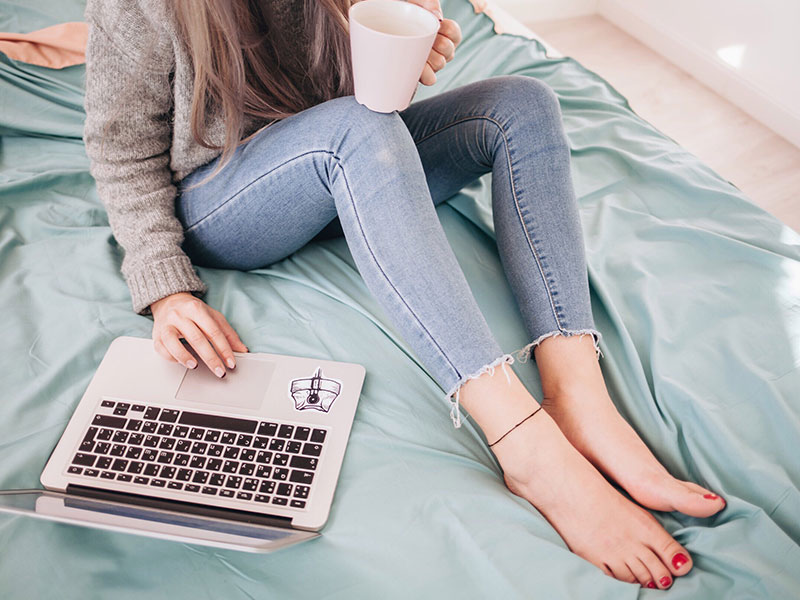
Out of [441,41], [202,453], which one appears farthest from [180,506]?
[441,41]

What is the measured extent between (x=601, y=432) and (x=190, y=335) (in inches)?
20.9

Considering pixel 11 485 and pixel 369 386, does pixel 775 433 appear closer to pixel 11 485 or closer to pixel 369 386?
pixel 369 386

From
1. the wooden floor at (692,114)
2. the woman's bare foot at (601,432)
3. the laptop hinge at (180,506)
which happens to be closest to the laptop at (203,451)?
the laptop hinge at (180,506)

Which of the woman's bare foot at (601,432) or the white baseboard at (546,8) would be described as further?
the white baseboard at (546,8)

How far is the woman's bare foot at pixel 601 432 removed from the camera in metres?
0.66

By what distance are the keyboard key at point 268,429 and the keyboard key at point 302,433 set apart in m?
0.02

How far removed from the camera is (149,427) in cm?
66

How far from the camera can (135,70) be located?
0.71m

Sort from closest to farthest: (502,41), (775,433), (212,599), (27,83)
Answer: (212,599)
(775,433)
(27,83)
(502,41)

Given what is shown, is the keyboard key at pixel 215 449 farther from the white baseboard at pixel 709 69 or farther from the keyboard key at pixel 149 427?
the white baseboard at pixel 709 69

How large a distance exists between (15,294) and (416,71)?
0.64 m

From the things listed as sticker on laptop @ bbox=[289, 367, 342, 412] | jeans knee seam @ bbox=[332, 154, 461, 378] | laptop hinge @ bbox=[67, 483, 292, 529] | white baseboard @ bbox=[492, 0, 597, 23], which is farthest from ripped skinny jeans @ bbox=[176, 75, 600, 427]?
white baseboard @ bbox=[492, 0, 597, 23]

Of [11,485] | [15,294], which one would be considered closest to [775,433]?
[11,485]

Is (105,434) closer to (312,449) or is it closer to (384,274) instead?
(312,449)
